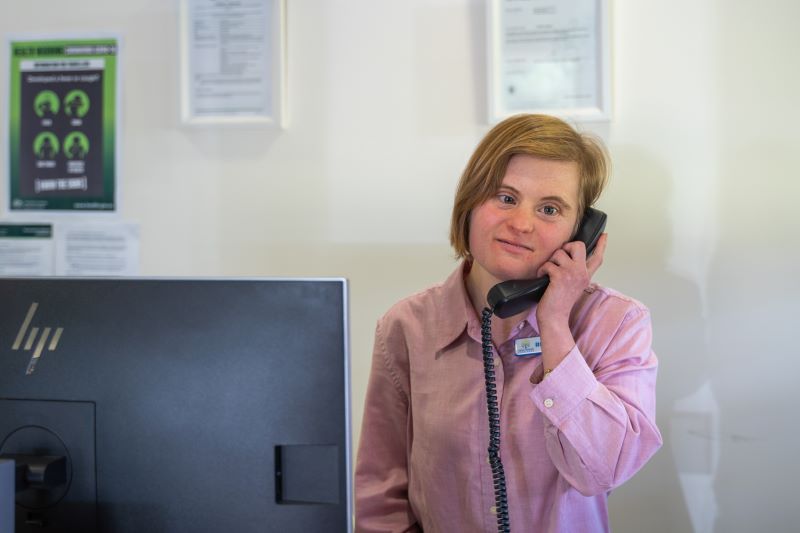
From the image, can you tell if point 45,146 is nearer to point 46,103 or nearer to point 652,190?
point 46,103

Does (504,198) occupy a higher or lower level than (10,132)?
lower

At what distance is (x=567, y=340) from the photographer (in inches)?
45.1

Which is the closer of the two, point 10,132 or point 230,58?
point 230,58

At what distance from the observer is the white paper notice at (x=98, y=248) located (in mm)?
1917

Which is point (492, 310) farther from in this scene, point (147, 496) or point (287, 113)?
point (287, 113)

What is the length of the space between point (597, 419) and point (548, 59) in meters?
0.94

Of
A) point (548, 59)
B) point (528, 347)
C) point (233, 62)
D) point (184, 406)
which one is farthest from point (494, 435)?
point (233, 62)

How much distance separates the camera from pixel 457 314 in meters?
1.33

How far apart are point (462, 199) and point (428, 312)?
0.22 metres

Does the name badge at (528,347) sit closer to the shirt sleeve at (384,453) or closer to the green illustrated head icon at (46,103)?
the shirt sleeve at (384,453)

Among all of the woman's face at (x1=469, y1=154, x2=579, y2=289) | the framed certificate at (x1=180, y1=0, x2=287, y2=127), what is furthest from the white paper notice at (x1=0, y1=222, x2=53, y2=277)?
the woman's face at (x1=469, y1=154, x2=579, y2=289)

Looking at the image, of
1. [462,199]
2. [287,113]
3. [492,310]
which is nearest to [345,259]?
[287,113]

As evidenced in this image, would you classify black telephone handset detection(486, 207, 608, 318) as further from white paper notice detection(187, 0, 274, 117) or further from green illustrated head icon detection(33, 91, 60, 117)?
green illustrated head icon detection(33, 91, 60, 117)

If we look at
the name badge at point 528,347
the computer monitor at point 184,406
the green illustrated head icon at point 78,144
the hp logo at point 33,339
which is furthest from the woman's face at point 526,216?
the green illustrated head icon at point 78,144
